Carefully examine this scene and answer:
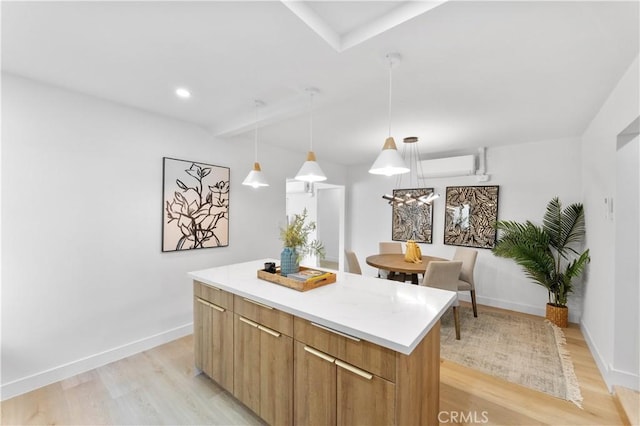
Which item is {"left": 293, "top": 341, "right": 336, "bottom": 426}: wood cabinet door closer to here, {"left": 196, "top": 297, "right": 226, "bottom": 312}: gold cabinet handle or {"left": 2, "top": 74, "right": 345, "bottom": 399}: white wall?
{"left": 196, "top": 297, "right": 226, "bottom": 312}: gold cabinet handle

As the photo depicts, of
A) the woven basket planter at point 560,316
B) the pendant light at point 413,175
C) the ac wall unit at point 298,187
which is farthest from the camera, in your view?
the ac wall unit at point 298,187

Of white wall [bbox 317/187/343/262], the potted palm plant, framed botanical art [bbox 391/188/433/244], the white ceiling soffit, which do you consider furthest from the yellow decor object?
white wall [bbox 317/187/343/262]

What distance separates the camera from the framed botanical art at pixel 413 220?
14.4ft

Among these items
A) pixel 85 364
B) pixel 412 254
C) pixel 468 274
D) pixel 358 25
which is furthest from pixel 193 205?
pixel 468 274

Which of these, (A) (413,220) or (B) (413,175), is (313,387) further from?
(B) (413,175)

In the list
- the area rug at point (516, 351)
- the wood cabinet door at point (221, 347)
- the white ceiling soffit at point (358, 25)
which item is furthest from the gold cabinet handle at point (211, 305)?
the area rug at point (516, 351)

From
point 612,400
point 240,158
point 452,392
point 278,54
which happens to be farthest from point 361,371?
point 240,158

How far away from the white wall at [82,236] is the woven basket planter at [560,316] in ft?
13.9

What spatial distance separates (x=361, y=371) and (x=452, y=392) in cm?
134

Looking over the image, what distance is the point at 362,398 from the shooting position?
1204mm

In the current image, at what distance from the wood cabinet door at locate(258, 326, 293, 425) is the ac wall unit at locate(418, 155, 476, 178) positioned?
11.7 feet

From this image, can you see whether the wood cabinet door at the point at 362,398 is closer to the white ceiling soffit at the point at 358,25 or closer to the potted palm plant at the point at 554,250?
the white ceiling soffit at the point at 358,25

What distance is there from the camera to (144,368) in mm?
2318

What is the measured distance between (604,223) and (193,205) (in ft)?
12.9
